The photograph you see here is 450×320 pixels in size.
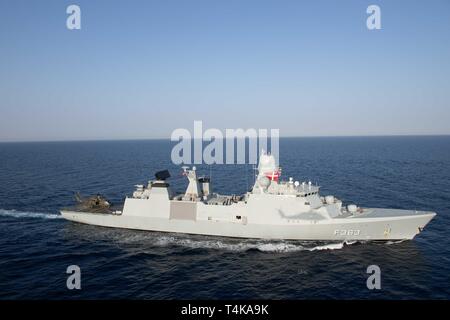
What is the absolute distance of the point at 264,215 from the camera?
2920 cm

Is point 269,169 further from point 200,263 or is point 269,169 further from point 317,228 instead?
point 200,263

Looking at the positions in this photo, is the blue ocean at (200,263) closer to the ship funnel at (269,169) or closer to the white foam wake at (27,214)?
the white foam wake at (27,214)

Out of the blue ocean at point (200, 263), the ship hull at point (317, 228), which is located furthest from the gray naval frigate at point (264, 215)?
the blue ocean at point (200, 263)

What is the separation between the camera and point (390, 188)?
49.3m

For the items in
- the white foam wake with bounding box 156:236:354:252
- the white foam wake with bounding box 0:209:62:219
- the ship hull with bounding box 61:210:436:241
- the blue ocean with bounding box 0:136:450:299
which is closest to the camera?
the blue ocean with bounding box 0:136:450:299

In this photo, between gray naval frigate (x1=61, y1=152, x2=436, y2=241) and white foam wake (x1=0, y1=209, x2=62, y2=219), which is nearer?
gray naval frigate (x1=61, y1=152, x2=436, y2=241)

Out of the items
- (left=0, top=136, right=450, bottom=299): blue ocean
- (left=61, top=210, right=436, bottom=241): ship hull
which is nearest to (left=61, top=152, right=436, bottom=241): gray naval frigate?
(left=61, top=210, right=436, bottom=241): ship hull

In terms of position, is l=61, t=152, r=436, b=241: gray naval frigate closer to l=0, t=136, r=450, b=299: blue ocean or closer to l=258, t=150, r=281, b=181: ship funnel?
l=258, t=150, r=281, b=181: ship funnel

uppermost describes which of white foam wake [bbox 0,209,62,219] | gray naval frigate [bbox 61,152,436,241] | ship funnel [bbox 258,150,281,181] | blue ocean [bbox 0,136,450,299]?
ship funnel [bbox 258,150,281,181]

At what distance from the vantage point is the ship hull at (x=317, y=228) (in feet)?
89.5

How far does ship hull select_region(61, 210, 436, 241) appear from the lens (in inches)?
1073
